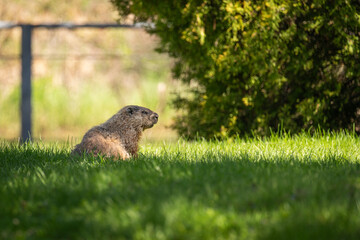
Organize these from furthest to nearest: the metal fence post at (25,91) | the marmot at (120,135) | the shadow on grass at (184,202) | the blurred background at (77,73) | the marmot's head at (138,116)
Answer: the blurred background at (77,73), the metal fence post at (25,91), the marmot's head at (138,116), the marmot at (120,135), the shadow on grass at (184,202)

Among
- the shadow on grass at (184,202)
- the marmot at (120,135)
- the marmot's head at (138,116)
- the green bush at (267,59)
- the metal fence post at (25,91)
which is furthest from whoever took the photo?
the metal fence post at (25,91)

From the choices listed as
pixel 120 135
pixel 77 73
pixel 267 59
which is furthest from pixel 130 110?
pixel 77 73

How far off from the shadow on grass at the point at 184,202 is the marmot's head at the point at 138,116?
1.21 metres

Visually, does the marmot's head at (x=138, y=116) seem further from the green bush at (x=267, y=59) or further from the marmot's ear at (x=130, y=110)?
the green bush at (x=267, y=59)

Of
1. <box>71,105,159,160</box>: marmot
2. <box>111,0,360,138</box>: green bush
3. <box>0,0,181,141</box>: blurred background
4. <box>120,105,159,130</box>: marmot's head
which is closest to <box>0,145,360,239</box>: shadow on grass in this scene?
<box>71,105,159,160</box>: marmot

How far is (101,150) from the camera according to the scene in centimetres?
545

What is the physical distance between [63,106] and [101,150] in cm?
672

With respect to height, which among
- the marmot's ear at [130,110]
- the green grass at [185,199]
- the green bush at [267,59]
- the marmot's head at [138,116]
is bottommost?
the green grass at [185,199]

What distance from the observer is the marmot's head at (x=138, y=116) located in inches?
233

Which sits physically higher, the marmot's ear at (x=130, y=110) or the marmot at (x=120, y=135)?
the marmot's ear at (x=130, y=110)

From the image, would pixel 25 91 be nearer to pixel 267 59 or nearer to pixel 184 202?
pixel 267 59

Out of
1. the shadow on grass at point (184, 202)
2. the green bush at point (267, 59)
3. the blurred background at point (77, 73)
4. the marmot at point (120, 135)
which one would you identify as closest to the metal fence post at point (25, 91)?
the blurred background at point (77, 73)

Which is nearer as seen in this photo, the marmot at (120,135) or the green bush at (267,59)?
the marmot at (120,135)

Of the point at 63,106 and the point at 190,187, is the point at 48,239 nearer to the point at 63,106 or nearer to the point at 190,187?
the point at 190,187
